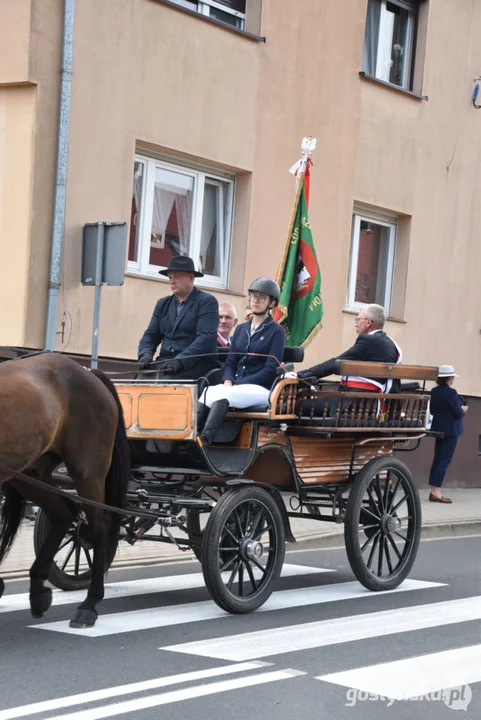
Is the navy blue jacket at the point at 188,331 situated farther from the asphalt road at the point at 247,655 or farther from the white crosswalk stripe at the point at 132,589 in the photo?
the asphalt road at the point at 247,655

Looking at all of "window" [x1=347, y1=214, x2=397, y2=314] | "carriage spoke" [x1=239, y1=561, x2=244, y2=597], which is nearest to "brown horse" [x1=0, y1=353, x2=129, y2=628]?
"carriage spoke" [x1=239, y1=561, x2=244, y2=597]

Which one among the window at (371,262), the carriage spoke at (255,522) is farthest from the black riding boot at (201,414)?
the window at (371,262)

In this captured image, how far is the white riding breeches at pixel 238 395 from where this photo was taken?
745 cm

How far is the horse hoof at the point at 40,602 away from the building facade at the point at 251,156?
4.94 meters

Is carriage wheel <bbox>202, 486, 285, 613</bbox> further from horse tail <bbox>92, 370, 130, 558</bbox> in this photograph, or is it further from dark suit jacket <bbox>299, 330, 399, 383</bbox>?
dark suit jacket <bbox>299, 330, 399, 383</bbox>

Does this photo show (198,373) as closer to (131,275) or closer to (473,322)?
(131,275)

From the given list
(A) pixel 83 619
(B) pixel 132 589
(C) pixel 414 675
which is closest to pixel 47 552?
(A) pixel 83 619

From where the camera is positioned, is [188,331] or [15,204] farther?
[15,204]

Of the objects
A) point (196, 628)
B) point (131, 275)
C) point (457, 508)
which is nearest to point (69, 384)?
point (196, 628)

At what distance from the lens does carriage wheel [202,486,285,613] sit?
681 centimetres

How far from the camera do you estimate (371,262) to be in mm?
16047

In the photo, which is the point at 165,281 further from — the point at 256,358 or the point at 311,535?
the point at 256,358

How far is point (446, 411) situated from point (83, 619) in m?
8.97

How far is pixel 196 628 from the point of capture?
6.57 meters
